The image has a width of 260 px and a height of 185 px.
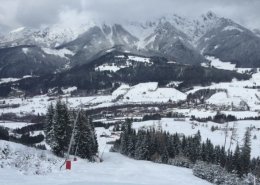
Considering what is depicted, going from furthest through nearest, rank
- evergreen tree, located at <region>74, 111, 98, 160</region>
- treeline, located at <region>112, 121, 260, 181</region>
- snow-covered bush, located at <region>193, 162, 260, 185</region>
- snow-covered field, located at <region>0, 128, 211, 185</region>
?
treeline, located at <region>112, 121, 260, 181</region>, evergreen tree, located at <region>74, 111, 98, 160</region>, snow-covered bush, located at <region>193, 162, 260, 185</region>, snow-covered field, located at <region>0, 128, 211, 185</region>

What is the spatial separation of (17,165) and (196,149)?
92.9 m

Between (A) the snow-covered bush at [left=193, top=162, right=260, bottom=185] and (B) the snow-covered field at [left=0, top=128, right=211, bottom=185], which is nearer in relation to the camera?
(B) the snow-covered field at [left=0, top=128, right=211, bottom=185]

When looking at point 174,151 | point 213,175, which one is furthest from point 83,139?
point 174,151

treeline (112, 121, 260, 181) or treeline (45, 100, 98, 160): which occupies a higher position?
treeline (45, 100, 98, 160)

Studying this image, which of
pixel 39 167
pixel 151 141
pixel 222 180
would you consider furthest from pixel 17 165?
pixel 151 141

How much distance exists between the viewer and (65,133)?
78.4 metres

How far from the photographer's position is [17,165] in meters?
38.6

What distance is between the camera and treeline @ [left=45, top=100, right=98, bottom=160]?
75.6 m

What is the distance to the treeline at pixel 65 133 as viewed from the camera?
75562mm

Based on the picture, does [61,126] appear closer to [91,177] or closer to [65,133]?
[65,133]

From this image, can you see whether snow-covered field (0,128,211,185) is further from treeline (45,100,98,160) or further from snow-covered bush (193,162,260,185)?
treeline (45,100,98,160)

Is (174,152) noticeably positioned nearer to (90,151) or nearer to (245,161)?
(245,161)

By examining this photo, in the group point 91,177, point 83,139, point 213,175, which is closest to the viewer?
point 91,177

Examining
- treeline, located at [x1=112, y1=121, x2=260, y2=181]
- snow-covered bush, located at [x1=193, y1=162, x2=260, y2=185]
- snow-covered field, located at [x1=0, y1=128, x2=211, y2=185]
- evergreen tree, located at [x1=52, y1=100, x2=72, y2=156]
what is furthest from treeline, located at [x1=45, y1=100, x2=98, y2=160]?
treeline, located at [x1=112, y1=121, x2=260, y2=181]
